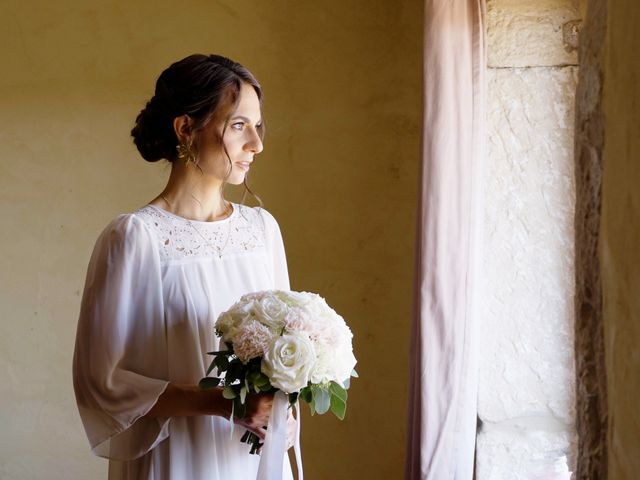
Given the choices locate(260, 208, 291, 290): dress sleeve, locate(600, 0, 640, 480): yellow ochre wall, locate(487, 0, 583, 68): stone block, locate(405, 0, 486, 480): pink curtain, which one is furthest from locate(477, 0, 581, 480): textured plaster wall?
locate(600, 0, 640, 480): yellow ochre wall

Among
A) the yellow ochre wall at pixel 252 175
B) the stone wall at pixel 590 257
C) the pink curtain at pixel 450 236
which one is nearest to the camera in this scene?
the stone wall at pixel 590 257

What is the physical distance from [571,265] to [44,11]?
2939mm

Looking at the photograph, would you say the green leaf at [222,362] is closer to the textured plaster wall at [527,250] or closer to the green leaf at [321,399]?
the green leaf at [321,399]

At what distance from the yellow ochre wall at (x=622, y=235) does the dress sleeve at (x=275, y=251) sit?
1763 mm

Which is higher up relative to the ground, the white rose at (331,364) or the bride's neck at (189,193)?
the bride's neck at (189,193)

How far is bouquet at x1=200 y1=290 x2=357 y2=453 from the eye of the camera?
1.75 metres

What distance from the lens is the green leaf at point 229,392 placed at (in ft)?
5.90

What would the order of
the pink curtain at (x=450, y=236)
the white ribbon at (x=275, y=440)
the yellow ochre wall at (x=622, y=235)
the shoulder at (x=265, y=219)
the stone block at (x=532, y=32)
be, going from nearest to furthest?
the yellow ochre wall at (x=622, y=235), the white ribbon at (x=275, y=440), the shoulder at (x=265, y=219), the pink curtain at (x=450, y=236), the stone block at (x=532, y=32)

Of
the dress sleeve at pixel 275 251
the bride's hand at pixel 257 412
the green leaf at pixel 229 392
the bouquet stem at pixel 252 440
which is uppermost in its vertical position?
the dress sleeve at pixel 275 251

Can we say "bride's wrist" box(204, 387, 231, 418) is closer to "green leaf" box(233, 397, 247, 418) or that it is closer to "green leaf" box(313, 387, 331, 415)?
"green leaf" box(233, 397, 247, 418)

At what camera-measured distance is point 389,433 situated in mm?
3646

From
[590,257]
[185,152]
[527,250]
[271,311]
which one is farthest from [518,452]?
[590,257]

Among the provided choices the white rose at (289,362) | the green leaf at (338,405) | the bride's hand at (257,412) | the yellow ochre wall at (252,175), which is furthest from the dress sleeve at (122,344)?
→ the yellow ochre wall at (252,175)

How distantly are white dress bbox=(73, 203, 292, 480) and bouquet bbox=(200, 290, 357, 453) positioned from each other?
0.20 metres
